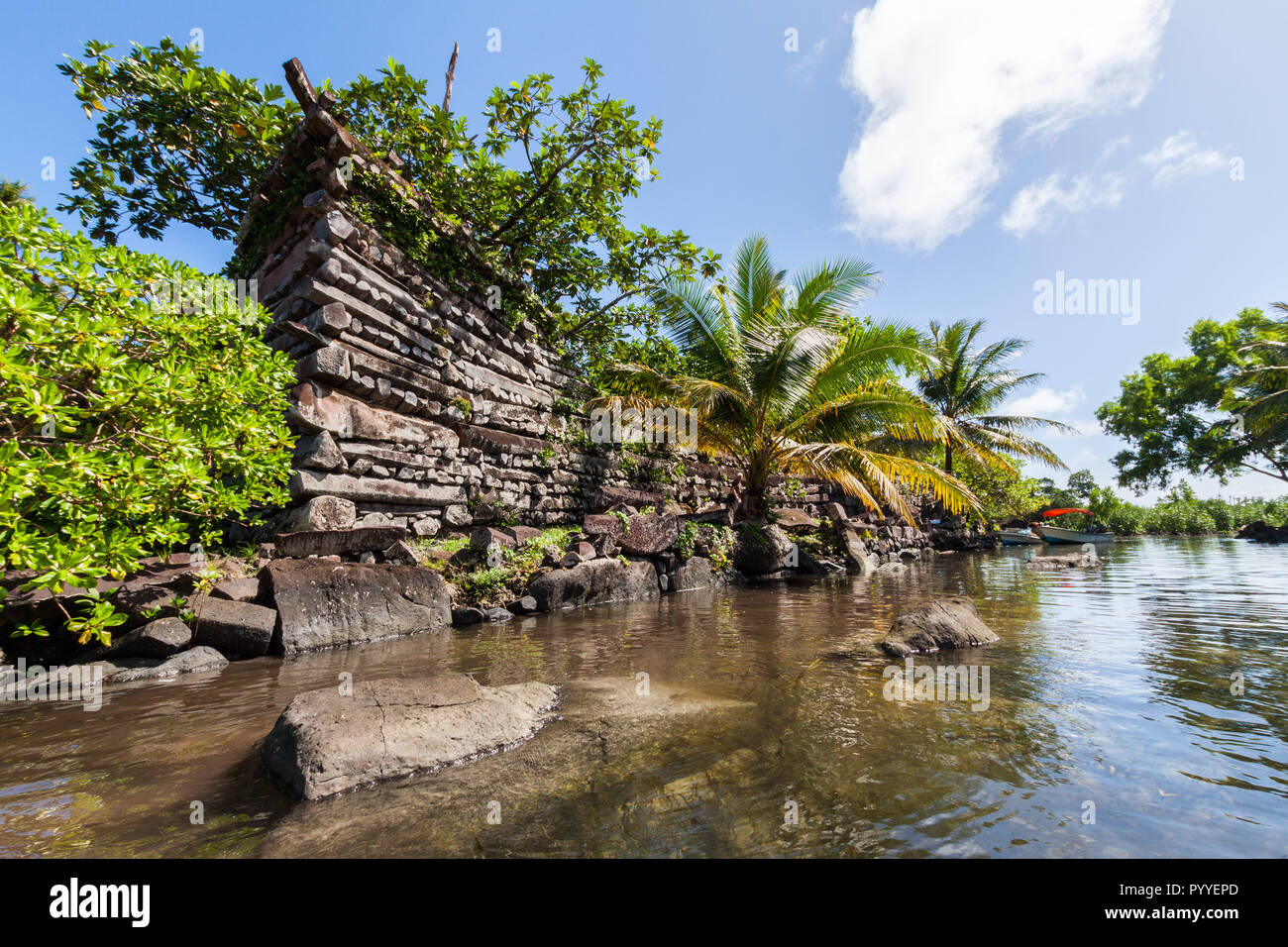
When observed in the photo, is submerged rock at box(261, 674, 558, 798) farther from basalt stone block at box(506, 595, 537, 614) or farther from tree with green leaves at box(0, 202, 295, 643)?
basalt stone block at box(506, 595, 537, 614)

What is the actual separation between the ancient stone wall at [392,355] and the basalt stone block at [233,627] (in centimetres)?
126

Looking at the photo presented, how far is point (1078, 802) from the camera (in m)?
1.69

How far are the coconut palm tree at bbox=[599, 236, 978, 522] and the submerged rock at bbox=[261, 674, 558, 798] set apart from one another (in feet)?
25.4

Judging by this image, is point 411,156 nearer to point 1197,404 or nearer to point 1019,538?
point 1019,538

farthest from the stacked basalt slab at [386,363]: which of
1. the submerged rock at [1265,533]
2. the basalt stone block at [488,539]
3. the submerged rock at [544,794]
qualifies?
the submerged rock at [1265,533]

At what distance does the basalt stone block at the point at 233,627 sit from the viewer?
394cm

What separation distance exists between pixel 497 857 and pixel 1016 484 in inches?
1167

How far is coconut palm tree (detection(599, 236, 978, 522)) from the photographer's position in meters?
9.74

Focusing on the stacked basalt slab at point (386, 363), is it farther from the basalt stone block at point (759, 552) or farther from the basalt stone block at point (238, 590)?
the basalt stone block at point (759, 552)

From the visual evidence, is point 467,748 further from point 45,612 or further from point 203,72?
point 203,72

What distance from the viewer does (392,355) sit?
21.4 feet

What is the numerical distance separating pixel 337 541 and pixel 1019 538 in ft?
83.7
